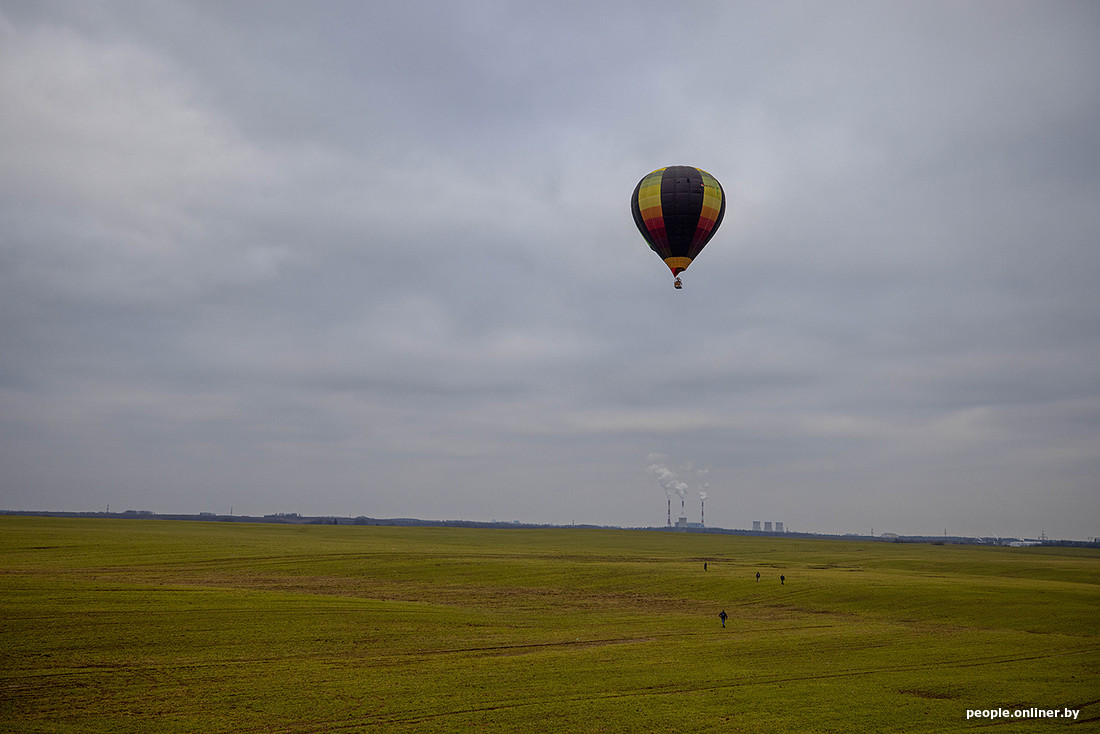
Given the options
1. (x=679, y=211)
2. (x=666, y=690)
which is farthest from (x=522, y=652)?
(x=679, y=211)

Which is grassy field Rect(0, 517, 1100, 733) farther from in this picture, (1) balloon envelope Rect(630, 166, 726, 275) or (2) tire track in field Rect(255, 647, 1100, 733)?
(1) balloon envelope Rect(630, 166, 726, 275)

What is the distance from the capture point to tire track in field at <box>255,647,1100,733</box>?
77.8 feet

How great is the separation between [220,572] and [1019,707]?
6047 cm

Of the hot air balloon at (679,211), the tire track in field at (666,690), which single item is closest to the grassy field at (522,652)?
the tire track in field at (666,690)

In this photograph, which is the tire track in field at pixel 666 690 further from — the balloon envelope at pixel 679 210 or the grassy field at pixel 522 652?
the balloon envelope at pixel 679 210

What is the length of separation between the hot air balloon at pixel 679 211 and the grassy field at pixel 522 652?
2389 centimetres

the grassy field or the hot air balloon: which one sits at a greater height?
the hot air balloon

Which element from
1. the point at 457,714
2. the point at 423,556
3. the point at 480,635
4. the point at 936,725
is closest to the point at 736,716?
the point at 936,725

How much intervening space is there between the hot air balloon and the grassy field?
23.9 meters

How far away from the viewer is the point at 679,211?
47344 mm

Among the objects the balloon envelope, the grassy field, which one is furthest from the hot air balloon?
the grassy field

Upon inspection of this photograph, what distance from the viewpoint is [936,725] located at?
24.2 meters

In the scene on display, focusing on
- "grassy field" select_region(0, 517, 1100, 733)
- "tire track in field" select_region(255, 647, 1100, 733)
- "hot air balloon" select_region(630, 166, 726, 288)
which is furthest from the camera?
"hot air balloon" select_region(630, 166, 726, 288)

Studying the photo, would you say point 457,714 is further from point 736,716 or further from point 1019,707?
point 1019,707
